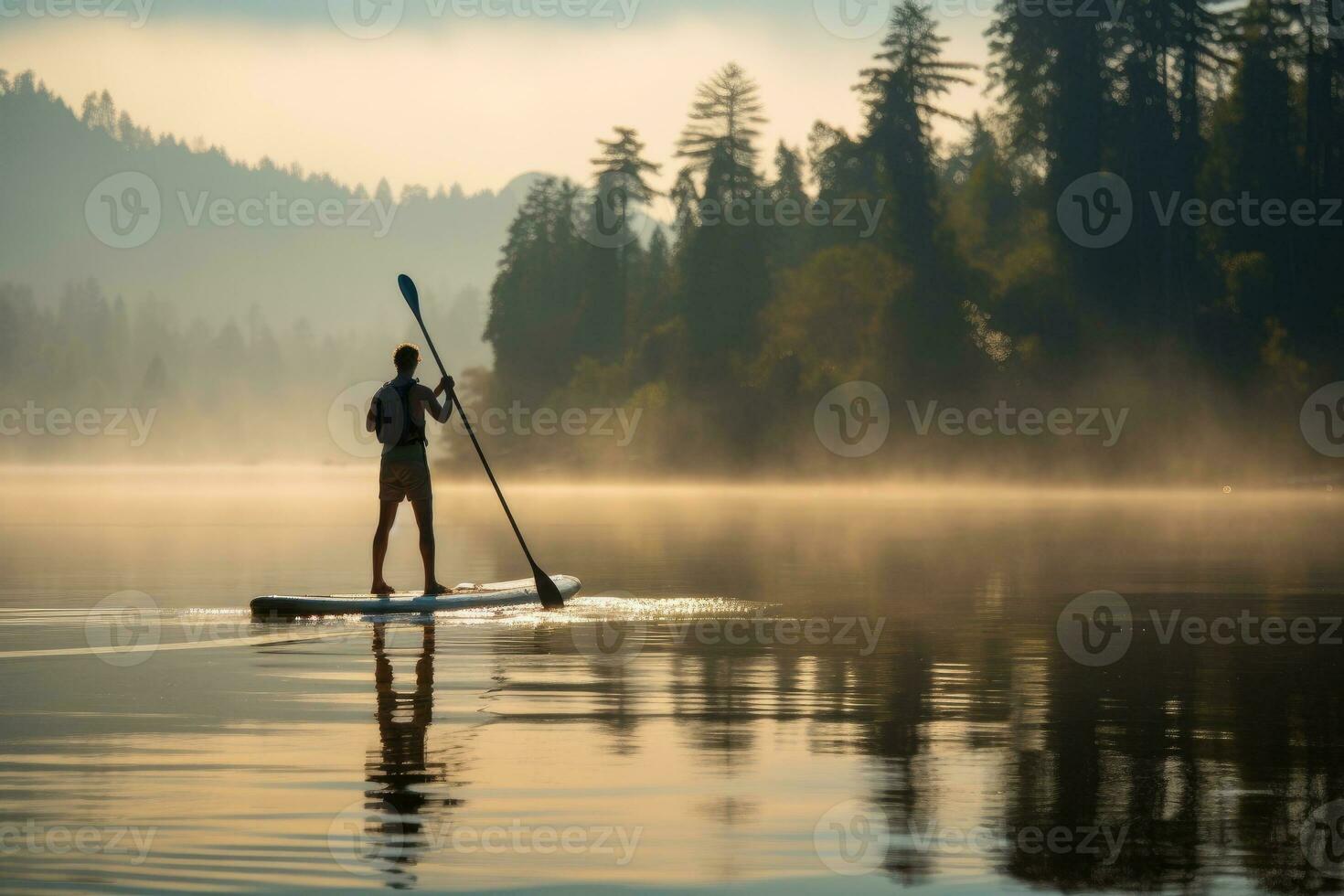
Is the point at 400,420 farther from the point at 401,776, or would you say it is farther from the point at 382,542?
the point at 401,776

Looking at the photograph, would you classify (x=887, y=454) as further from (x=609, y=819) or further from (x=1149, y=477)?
(x=609, y=819)

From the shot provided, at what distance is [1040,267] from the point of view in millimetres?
76688

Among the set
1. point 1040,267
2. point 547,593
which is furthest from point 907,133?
point 547,593

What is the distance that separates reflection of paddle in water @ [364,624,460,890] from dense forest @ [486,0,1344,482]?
202 ft

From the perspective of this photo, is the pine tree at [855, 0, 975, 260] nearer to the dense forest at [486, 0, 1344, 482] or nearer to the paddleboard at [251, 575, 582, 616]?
the dense forest at [486, 0, 1344, 482]

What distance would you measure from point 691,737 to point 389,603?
21.2 feet

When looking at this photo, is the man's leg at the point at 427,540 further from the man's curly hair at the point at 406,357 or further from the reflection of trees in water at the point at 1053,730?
the reflection of trees in water at the point at 1053,730

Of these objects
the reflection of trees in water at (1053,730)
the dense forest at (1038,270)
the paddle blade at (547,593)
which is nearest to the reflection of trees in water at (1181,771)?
the reflection of trees in water at (1053,730)

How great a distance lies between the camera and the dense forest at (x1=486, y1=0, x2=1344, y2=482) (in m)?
70.2

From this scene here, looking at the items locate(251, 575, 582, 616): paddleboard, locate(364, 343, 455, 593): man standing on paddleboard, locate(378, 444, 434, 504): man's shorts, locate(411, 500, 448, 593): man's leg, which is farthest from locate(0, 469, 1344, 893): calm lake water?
locate(378, 444, 434, 504): man's shorts

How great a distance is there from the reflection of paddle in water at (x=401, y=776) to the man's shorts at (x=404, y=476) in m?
4.20

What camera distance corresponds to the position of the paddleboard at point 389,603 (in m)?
14.7

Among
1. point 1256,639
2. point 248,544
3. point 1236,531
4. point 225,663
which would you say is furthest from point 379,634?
point 1236,531

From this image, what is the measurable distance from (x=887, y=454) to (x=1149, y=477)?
12.2 meters
